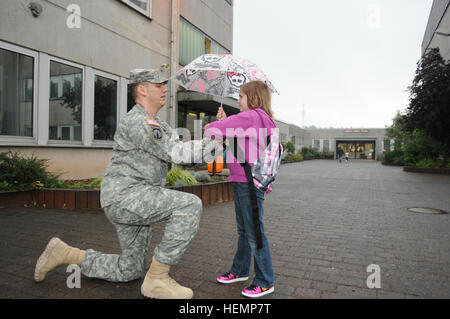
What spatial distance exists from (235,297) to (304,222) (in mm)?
3406

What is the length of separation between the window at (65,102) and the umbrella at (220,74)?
4.44 metres

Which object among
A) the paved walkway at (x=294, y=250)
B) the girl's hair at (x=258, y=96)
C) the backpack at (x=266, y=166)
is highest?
the girl's hair at (x=258, y=96)

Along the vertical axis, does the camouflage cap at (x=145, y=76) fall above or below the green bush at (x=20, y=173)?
above

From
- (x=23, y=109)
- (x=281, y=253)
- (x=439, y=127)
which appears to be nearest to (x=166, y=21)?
(x=23, y=109)

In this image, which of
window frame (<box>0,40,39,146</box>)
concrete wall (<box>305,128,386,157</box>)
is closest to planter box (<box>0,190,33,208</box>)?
window frame (<box>0,40,39,146</box>)

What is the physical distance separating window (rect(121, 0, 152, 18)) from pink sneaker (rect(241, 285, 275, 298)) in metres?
9.89

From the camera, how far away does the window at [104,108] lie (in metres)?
9.59

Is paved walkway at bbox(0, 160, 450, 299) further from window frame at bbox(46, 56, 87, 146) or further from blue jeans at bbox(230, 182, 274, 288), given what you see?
window frame at bbox(46, 56, 87, 146)

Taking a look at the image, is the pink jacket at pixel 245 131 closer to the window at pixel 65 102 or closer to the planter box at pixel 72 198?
the planter box at pixel 72 198

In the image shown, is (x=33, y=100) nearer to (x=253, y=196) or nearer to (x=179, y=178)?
(x=179, y=178)

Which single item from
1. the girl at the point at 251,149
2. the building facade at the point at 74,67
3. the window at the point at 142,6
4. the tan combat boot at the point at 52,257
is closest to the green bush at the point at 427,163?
the building facade at the point at 74,67

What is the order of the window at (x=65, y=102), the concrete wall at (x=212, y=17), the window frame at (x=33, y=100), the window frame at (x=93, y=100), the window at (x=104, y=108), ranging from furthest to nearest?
the concrete wall at (x=212, y=17) < the window at (x=104, y=108) < the window frame at (x=93, y=100) < the window at (x=65, y=102) < the window frame at (x=33, y=100)

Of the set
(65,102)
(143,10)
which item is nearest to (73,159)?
(65,102)

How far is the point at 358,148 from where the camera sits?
195 ft
